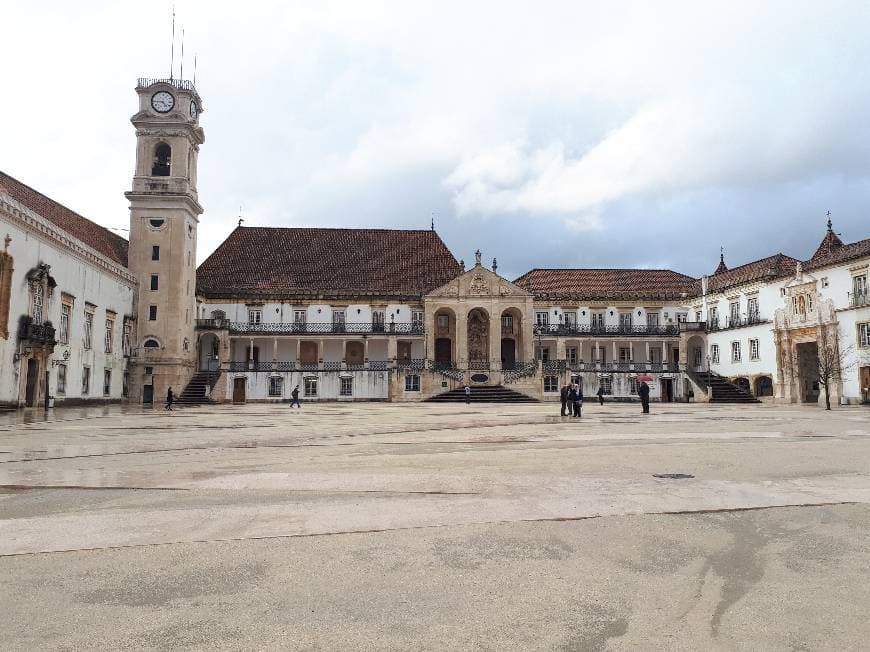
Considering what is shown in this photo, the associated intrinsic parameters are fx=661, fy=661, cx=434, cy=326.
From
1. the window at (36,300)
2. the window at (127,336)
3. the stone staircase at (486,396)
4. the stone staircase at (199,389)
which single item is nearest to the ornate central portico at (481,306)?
the stone staircase at (486,396)

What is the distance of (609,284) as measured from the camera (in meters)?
56.2

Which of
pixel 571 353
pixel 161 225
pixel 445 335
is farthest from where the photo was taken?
pixel 571 353

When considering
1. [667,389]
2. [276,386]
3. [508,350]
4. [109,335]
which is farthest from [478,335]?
[109,335]

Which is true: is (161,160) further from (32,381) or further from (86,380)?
(32,381)

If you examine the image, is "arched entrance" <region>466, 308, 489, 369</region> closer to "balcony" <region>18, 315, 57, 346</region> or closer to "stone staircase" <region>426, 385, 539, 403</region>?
"stone staircase" <region>426, 385, 539, 403</region>

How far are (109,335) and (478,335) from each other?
26.3m

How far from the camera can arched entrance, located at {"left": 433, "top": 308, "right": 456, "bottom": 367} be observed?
171ft

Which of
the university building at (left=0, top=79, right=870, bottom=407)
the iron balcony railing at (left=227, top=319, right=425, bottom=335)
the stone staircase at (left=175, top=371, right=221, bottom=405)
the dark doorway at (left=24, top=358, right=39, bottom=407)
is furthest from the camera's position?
the iron balcony railing at (left=227, top=319, right=425, bottom=335)

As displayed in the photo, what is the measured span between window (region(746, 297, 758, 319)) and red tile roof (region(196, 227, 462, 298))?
2198 centimetres

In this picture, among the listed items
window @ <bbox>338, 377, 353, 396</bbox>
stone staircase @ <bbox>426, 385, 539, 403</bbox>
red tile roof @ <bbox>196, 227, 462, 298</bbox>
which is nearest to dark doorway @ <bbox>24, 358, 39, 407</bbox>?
red tile roof @ <bbox>196, 227, 462, 298</bbox>

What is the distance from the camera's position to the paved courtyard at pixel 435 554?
A: 3631mm

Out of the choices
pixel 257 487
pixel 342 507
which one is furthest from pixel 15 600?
pixel 257 487

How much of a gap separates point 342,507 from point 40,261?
3054 centimetres

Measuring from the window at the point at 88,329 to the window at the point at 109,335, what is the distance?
203 centimetres
